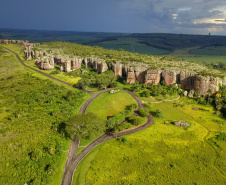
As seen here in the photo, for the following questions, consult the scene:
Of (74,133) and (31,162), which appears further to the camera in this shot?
(74,133)

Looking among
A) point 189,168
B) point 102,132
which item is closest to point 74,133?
point 102,132

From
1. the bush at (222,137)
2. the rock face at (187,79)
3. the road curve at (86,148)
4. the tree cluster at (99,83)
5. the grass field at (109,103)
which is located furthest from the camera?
the tree cluster at (99,83)

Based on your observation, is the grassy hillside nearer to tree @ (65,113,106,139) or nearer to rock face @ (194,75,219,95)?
tree @ (65,113,106,139)

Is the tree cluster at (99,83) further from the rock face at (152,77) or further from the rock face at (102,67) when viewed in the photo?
the rock face at (152,77)

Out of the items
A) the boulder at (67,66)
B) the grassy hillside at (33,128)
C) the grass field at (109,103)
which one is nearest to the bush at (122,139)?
the grass field at (109,103)

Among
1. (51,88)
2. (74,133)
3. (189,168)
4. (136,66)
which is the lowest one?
(189,168)

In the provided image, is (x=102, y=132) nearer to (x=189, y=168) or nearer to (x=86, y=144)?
(x=86, y=144)
